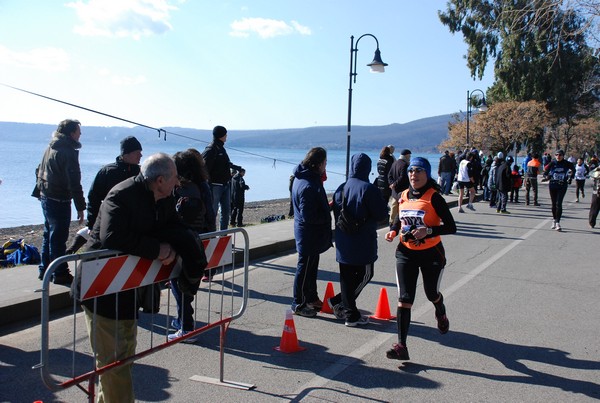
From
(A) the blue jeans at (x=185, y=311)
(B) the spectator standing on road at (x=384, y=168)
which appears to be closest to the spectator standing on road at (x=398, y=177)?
(B) the spectator standing on road at (x=384, y=168)

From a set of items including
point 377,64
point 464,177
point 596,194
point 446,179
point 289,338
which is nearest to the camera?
point 289,338

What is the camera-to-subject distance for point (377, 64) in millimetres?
17344

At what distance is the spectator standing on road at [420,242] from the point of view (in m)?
5.21

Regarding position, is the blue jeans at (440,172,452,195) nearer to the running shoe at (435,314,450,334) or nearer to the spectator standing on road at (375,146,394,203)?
the spectator standing on road at (375,146,394,203)

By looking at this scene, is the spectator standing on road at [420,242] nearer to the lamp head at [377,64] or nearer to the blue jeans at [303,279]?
the blue jeans at [303,279]

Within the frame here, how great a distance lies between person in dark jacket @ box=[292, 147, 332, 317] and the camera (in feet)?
21.1

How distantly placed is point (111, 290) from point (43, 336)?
0.45 meters

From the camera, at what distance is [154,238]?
358cm

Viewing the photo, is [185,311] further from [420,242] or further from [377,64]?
[377,64]

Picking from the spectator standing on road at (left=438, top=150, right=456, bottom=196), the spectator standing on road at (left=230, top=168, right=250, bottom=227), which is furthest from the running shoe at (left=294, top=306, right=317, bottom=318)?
the spectator standing on road at (left=438, top=150, right=456, bottom=196)

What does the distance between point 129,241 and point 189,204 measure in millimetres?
2261

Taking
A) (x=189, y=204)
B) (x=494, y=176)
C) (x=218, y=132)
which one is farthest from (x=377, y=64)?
(x=189, y=204)

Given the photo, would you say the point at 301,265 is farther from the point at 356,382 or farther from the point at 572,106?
the point at 572,106

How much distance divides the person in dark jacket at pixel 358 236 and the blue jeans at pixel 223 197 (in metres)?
3.65
